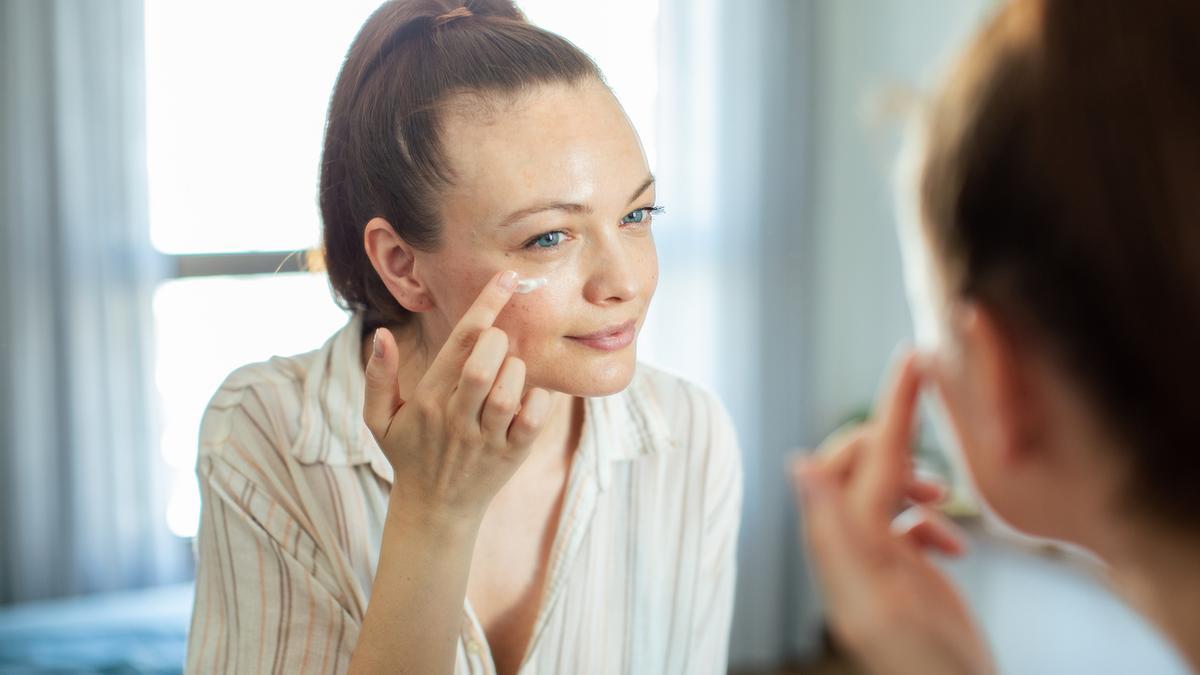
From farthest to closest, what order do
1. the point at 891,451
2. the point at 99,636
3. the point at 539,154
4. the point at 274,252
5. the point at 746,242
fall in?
1. the point at 746,242
2. the point at 274,252
3. the point at 99,636
4. the point at 539,154
5. the point at 891,451

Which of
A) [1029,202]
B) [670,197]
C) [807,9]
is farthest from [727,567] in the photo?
[807,9]

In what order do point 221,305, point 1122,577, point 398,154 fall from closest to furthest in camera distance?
1. point 1122,577
2. point 398,154
3. point 221,305

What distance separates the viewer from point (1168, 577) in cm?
62

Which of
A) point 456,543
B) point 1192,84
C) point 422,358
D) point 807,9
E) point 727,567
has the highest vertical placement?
point 807,9

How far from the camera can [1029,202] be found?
1.89ft

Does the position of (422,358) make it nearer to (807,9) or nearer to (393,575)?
(393,575)

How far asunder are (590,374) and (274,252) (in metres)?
1.84

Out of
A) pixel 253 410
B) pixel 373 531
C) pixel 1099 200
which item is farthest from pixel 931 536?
pixel 253 410

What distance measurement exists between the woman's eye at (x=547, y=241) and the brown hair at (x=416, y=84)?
105 mm

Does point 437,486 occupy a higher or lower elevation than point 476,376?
lower

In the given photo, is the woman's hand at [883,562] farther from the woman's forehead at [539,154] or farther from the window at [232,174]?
the window at [232,174]

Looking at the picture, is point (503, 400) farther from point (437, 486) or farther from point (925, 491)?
point (925, 491)

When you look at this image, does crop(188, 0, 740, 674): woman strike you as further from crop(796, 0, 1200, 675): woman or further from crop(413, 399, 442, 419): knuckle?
crop(796, 0, 1200, 675): woman

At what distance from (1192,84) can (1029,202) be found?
0.30ft
